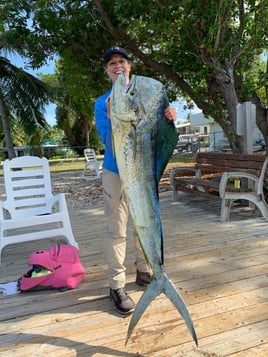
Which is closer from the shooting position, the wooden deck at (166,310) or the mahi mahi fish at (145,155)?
the mahi mahi fish at (145,155)

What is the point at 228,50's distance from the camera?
5730mm

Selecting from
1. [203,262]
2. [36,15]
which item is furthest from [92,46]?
[203,262]

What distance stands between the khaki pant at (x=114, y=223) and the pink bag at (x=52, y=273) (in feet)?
1.66

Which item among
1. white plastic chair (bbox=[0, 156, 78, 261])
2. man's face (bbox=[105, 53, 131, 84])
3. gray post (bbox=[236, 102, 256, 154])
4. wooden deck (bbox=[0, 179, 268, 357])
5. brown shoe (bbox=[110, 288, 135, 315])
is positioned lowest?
wooden deck (bbox=[0, 179, 268, 357])

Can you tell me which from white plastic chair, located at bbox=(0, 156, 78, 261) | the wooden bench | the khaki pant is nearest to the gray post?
the wooden bench

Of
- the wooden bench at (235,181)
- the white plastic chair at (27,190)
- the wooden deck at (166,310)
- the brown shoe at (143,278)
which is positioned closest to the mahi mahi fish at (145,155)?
the wooden deck at (166,310)

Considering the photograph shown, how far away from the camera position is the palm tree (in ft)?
35.8

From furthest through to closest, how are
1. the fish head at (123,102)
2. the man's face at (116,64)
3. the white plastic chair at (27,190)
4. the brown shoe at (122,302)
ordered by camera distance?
the white plastic chair at (27,190) < the brown shoe at (122,302) < the man's face at (116,64) < the fish head at (123,102)

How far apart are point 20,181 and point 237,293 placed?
2.91 m

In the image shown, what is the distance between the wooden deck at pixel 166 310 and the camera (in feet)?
6.78

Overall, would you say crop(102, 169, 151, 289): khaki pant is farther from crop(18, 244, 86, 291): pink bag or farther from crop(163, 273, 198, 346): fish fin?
crop(163, 273, 198, 346): fish fin

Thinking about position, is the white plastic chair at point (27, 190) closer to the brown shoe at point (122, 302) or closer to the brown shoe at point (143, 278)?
the brown shoe at point (143, 278)

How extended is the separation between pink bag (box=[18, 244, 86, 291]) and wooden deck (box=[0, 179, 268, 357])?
70 millimetres

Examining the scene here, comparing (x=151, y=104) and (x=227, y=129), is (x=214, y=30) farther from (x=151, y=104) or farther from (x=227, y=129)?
(x=151, y=104)
